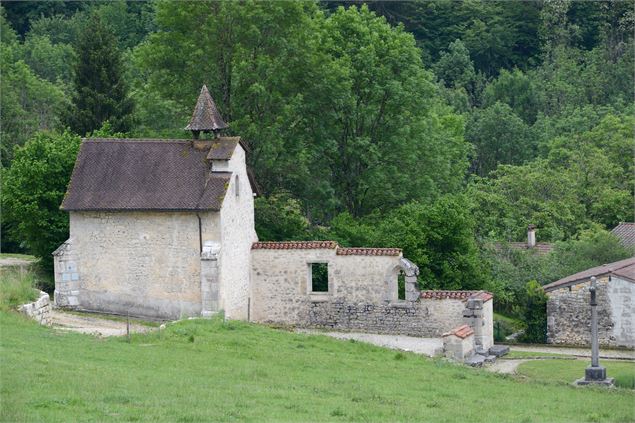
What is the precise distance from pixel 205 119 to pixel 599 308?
13.7m

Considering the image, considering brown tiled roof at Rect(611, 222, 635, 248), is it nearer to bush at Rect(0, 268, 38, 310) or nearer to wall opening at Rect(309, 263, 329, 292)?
wall opening at Rect(309, 263, 329, 292)

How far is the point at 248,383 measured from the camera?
27.4 meters

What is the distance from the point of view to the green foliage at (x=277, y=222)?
5006 cm

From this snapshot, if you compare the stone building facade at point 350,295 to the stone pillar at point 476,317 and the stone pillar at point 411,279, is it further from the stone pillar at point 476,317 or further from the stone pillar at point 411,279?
the stone pillar at point 476,317

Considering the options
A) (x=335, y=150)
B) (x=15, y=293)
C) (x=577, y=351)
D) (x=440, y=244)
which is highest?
(x=335, y=150)

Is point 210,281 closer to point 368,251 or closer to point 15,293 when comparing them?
point 368,251

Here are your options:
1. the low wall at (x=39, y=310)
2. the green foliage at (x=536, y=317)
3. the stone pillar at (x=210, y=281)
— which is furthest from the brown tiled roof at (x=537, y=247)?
the low wall at (x=39, y=310)

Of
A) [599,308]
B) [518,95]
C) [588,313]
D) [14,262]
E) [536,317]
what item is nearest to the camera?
[599,308]

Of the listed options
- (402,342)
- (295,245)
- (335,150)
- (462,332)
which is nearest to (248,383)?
(462,332)

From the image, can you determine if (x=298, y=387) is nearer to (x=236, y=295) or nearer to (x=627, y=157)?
(x=236, y=295)

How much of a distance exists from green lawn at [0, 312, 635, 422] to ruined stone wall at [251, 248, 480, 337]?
6.65 meters

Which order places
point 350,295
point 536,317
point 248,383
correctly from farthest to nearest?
point 536,317, point 350,295, point 248,383

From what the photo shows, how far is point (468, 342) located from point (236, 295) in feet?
25.5

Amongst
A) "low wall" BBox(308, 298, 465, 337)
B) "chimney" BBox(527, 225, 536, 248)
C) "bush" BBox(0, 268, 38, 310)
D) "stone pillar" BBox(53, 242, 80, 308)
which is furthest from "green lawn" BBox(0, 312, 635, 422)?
"chimney" BBox(527, 225, 536, 248)
